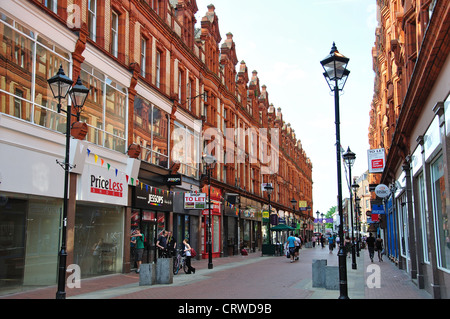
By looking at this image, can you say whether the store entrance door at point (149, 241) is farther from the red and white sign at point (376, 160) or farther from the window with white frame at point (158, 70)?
the red and white sign at point (376, 160)

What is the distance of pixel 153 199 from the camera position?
2312 centimetres

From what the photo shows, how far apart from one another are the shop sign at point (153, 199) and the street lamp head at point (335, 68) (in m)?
12.7

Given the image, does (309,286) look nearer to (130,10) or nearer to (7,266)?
(7,266)

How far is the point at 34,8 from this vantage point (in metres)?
14.6

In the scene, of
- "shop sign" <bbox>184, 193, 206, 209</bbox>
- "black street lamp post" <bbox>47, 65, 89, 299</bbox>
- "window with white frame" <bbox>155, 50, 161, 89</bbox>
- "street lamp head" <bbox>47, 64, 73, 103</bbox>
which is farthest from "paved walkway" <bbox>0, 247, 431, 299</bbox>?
"window with white frame" <bbox>155, 50, 161, 89</bbox>

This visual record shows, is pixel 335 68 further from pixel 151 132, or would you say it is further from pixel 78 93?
pixel 151 132

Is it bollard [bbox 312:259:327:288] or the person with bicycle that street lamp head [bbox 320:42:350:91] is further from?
the person with bicycle

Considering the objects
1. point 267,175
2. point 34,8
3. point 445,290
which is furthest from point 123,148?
point 267,175

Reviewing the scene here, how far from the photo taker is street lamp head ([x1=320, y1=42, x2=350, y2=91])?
10656 mm

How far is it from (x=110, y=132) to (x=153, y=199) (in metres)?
5.04

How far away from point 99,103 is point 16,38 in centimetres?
520

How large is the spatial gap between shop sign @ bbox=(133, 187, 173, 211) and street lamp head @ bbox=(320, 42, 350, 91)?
12.7 m

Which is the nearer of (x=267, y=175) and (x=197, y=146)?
(x=197, y=146)

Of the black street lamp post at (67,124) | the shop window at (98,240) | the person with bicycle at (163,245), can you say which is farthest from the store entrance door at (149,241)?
the black street lamp post at (67,124)
